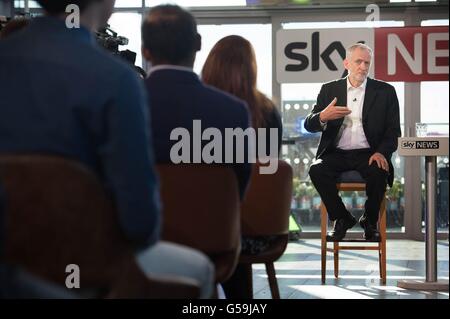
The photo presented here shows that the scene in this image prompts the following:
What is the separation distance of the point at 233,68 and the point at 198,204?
2.39ft

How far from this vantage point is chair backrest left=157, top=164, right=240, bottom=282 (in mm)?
1895

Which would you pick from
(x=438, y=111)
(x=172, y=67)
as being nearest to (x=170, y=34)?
(x=172, y=67)

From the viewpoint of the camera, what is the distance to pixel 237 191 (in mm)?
1984

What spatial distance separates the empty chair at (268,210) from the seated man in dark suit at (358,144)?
1833 mm

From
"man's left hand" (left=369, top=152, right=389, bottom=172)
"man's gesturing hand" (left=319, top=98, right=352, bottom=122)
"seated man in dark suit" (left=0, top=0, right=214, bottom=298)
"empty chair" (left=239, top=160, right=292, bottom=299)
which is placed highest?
"man's gesturing hand" (left=319, top=98, right=352, bottom=122)

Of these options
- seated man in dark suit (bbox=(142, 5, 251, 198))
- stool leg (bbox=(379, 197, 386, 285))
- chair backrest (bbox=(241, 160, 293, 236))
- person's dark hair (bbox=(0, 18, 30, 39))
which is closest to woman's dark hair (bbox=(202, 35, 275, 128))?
chair backrest (bbox=(241, 160, 293, 236))

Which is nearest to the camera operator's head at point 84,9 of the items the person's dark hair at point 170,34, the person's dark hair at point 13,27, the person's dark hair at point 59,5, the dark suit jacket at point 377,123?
the person's dark hair at point 59,5

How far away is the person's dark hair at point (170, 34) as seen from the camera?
1.97 meters

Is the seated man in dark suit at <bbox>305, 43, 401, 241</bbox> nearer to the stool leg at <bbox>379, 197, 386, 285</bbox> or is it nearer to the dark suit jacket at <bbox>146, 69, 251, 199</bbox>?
the stool leg at <bbox>379, 197, 386, 285</bbox>

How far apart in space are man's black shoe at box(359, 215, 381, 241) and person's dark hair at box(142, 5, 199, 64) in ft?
8.75

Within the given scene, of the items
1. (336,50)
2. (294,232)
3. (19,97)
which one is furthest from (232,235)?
(294,232)

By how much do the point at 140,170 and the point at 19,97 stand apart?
27 centimetres

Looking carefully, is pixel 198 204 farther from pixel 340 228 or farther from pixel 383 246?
pixel 383 246

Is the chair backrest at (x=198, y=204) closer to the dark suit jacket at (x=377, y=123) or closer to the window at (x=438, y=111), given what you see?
the dark suit jacket at (x=377, y=123)
